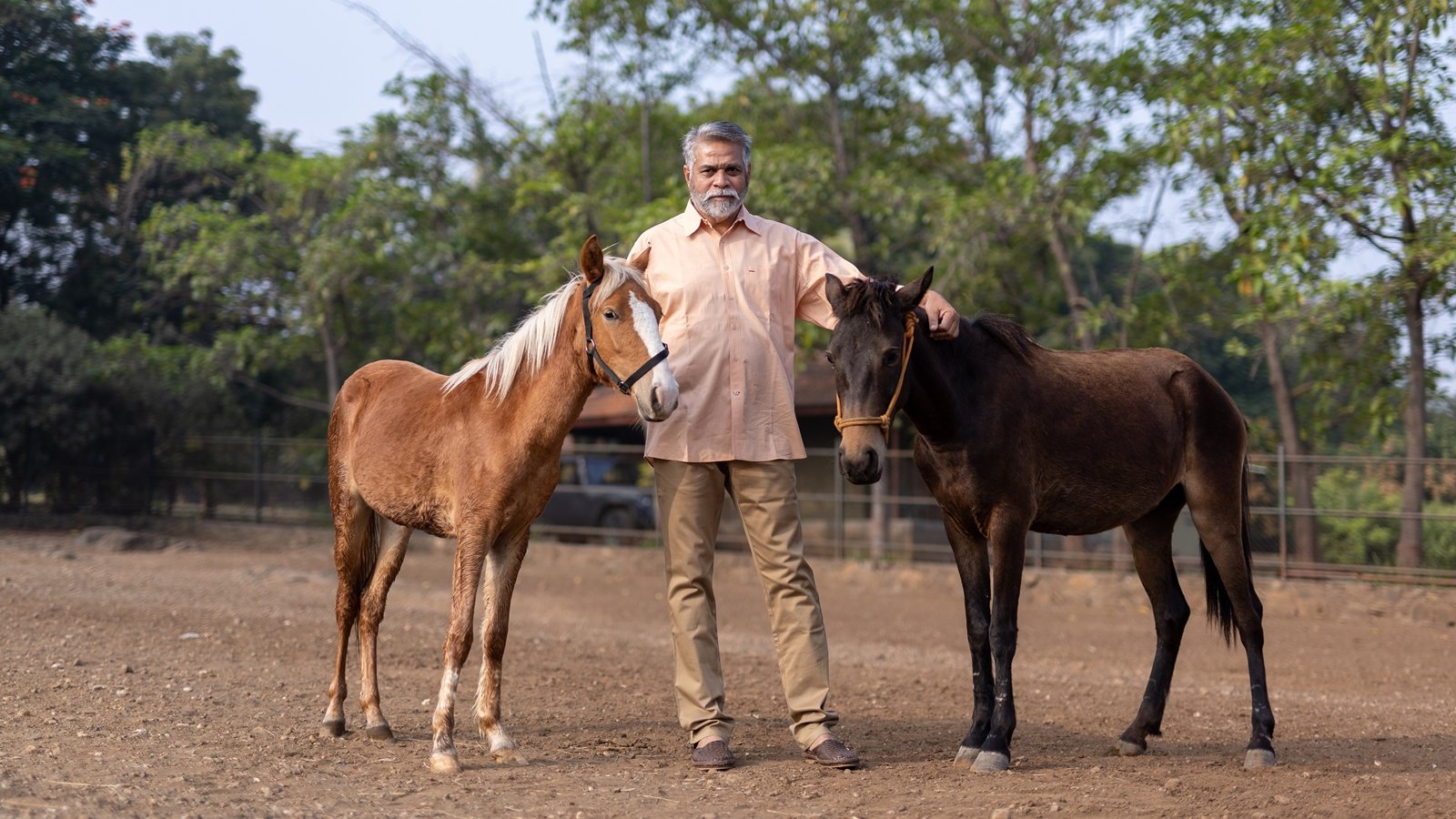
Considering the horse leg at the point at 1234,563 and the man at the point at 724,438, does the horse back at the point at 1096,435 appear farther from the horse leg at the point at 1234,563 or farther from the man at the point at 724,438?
the man at the point at 724,438

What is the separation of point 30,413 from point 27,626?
439 inches

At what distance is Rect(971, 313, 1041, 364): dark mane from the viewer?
522 centimetres

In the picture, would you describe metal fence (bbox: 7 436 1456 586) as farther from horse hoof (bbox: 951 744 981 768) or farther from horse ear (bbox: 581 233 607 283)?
horse ear (bbox: 581 233 607 283)

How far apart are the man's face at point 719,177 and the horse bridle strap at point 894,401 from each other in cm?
83

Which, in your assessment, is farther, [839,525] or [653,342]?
[839,525]

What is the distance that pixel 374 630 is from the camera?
5.52 m

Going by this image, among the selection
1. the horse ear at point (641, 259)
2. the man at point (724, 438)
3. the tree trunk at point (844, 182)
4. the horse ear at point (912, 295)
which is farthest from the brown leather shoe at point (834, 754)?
the tree trunk at point (844, 182)

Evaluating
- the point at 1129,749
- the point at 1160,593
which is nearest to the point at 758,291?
the point at 1160,593

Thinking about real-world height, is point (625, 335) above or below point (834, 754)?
above

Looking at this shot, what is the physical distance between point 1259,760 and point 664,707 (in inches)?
114

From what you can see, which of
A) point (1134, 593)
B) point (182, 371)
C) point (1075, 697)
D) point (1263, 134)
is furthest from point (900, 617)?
point (182, 371)

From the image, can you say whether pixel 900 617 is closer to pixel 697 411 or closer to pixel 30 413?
pixel 697 411

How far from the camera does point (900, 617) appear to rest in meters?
12.2

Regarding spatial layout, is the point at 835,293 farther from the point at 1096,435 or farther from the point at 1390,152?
the point at 1390,152
